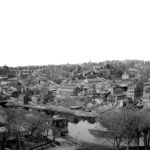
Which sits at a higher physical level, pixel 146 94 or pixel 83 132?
pixel 146 94

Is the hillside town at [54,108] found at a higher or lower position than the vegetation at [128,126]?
lower

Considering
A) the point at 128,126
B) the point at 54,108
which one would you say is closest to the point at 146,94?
the point at 54,108

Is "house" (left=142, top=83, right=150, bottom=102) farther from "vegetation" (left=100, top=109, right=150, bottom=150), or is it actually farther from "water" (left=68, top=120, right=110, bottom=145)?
"vegetation" (left=100, top=109, right=150, bottom=150)

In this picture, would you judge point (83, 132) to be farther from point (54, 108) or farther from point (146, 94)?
point (146, 94)

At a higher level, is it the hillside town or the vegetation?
the vegetation

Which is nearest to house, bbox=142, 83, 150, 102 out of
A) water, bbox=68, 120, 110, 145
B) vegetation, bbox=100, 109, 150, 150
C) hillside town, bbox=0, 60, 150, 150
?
hillside town, bbox=0, 60, 150, 150

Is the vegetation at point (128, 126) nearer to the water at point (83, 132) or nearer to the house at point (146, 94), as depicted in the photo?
the water at point (83, 132)

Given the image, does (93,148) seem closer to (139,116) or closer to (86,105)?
(139,116)

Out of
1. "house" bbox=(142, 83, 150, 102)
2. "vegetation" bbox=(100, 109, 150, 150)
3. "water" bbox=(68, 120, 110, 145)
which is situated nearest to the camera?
"vegetation" bbox=(100, 109, 150, 150)

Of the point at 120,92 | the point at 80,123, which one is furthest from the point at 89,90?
the point at 80,123

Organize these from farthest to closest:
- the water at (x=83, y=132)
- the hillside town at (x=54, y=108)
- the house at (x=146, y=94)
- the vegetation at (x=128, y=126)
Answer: the house at (x=146, y=94) → the water at (x=83, y=132) → the hillside town at (x=54, y=108) → the vegetation at (x=128, y=126)

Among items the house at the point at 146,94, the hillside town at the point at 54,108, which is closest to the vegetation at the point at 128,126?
the hillside town at the point at 54,108
